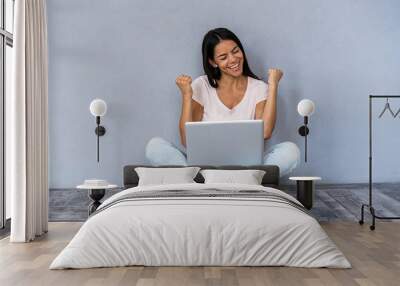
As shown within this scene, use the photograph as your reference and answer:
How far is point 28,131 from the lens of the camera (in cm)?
511

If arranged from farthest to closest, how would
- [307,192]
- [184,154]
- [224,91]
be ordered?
1. [224,91]
2. [184,154]
3. [307,192]

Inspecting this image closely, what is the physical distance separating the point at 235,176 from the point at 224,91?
1699 millimetres

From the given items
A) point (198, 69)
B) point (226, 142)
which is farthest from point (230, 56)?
point (226, 142)

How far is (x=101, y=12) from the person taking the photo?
23.0 feet

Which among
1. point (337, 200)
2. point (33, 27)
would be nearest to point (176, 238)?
A: point (33, 27)

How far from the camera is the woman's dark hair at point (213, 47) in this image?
6.91 meters

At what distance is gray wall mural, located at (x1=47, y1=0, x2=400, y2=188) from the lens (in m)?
6.99

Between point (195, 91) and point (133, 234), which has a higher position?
point (195, 91)

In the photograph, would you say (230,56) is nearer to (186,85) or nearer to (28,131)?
(186,85)

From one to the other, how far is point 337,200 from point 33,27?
3.97m

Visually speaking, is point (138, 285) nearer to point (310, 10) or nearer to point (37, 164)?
point (37, 164)

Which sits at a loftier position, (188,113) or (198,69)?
(198,69)

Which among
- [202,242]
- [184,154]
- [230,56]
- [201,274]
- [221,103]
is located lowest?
[201,274]

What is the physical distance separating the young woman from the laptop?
0.46 m
